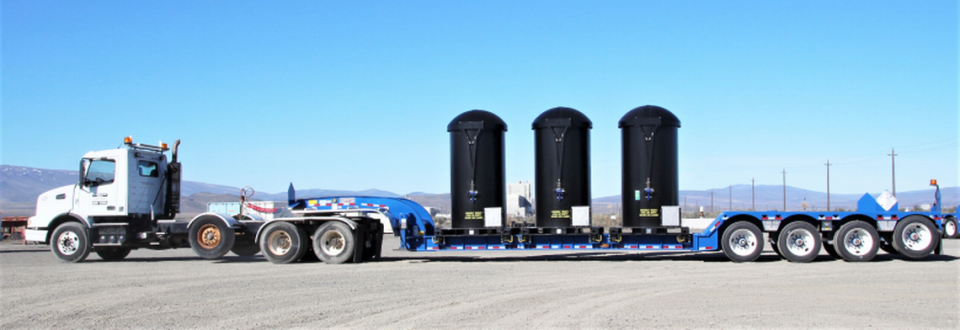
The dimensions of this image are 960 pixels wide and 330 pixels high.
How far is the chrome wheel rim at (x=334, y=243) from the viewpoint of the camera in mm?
16516

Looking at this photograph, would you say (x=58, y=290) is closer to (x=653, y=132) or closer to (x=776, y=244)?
(x=653, y=132)

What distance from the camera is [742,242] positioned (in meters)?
15.9

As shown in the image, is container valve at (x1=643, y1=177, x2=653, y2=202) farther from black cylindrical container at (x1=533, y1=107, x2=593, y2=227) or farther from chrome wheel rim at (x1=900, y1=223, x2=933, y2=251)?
chrome wheel rim at (x1=900, y1=223, x2=933, y2=251)

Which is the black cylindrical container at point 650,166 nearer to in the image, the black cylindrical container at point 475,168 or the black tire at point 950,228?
the black cylindrical container at point 475,168

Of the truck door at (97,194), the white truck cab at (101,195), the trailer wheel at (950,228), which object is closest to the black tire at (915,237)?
the trailer wheel at (950,228)

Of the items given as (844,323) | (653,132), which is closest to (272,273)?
(653,132)

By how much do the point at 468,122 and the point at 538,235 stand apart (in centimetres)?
312

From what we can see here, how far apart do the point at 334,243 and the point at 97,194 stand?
597 cm

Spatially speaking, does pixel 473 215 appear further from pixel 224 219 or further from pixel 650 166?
pixel 224 219

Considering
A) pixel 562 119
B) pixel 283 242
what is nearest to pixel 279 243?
pixel 283 242

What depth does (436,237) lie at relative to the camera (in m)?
16.8

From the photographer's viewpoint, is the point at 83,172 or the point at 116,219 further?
the point at 116,219

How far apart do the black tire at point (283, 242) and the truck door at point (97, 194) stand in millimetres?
3763

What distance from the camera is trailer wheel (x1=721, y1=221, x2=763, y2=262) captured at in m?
15.8
